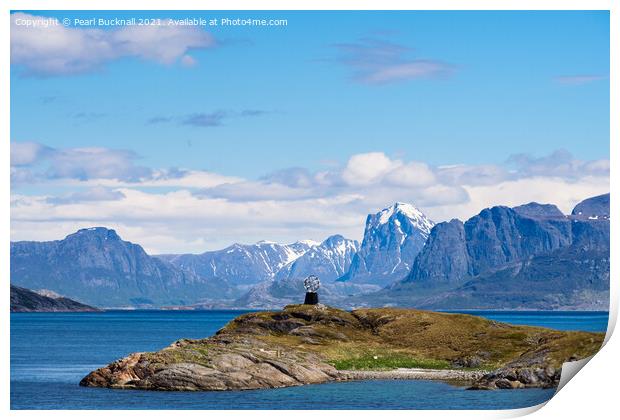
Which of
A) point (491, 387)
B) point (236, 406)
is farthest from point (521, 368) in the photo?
point (236, 406)

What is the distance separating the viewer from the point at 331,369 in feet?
370

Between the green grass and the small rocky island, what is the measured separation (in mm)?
112

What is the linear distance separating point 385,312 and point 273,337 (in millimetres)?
20099

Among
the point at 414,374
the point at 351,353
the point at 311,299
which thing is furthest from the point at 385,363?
the point at 311,299

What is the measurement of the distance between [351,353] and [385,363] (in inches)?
171

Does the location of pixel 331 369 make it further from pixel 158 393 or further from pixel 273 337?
pixel 158 393

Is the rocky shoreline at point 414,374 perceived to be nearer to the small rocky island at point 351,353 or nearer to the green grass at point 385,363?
the small rocky island at point 351,353

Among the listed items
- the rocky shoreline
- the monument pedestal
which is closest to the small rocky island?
the rocky shoreline

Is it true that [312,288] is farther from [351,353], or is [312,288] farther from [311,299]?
[351,353]

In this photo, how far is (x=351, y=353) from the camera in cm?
12112

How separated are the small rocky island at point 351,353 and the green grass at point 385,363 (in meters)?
0.11
